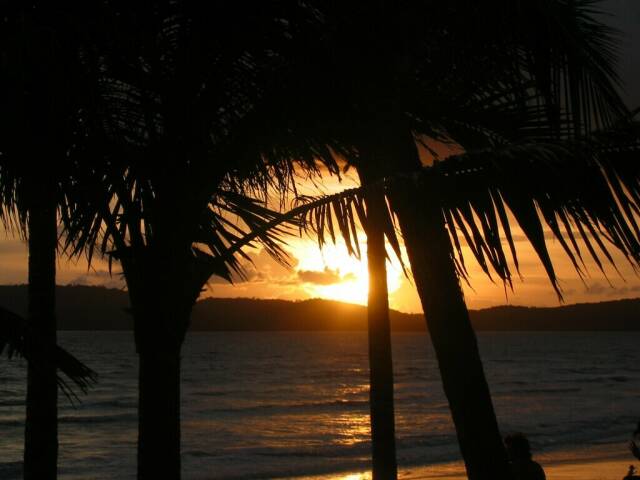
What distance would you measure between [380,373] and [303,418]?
29580 mm

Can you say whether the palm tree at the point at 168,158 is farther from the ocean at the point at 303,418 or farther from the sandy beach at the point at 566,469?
the ocean at the point at 303,418

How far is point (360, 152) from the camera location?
492cm

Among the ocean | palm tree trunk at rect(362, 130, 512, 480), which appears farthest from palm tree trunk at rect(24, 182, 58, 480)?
the ocean

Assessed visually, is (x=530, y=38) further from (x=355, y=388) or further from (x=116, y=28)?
(x=355, y=388)

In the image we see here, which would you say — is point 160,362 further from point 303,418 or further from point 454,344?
point 303,418

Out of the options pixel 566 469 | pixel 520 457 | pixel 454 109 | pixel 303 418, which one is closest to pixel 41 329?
pixel 454 109

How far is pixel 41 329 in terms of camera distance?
559cm

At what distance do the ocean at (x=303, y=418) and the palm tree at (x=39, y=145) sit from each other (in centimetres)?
1686

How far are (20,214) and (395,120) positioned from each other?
9.54 feet

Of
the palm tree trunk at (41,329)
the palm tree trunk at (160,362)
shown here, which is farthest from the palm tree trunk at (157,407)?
the palm tree trunk at (41,329)

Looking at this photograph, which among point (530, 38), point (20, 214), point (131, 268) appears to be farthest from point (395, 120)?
point (20, 214)

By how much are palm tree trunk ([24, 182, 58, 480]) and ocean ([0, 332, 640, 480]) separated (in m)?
16.6

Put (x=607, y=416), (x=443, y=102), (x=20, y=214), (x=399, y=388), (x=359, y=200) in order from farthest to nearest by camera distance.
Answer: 1. (x=399, y=388)
2. (x=607, y=416)
3. (x=20, y=214)
4. (x=443, y=102)
5. (x=359, y=200)

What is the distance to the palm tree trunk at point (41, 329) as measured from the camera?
5.61 m
